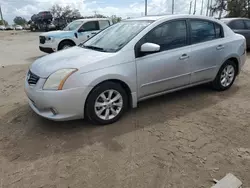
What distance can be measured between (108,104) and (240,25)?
9064 millimetres

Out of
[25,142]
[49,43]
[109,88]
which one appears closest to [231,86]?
[109,88]

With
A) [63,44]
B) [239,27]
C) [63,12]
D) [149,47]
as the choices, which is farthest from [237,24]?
[63,12]

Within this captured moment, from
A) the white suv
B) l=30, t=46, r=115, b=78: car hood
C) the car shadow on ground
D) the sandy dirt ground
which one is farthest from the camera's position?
the white suv

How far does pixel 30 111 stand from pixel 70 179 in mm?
1983

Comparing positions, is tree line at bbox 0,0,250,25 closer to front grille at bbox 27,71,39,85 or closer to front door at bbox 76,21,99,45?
front door at bbox 76,21,99,45

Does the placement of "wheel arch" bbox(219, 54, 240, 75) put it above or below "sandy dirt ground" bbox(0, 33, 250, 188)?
above

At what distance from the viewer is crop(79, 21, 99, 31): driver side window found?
32.9 ft

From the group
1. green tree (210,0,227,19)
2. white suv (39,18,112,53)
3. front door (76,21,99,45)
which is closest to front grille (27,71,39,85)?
white suv (39,18,112,53)

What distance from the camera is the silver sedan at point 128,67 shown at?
300 cm

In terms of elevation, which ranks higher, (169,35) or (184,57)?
(169,35)

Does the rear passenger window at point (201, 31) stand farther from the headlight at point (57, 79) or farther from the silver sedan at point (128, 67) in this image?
the headlight at point (57, 79)

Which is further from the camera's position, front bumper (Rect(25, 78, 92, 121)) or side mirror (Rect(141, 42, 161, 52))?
side mirror (Rect(141, 42, 161, 52))

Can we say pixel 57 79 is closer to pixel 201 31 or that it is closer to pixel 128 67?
pixel 128 67

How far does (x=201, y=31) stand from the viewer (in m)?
4.12
